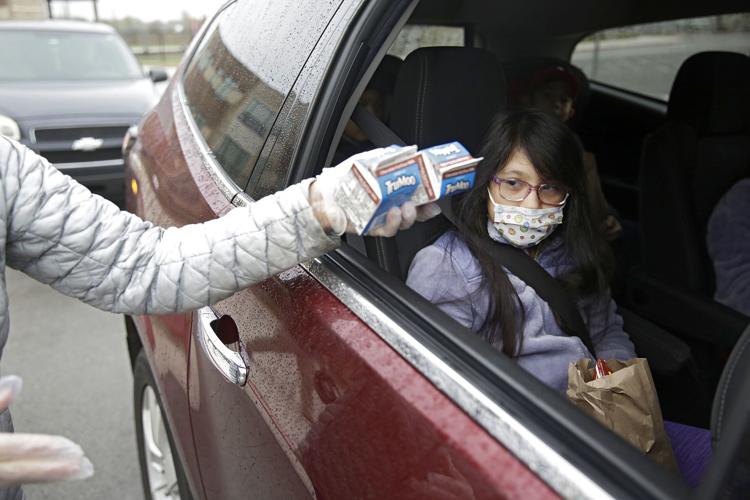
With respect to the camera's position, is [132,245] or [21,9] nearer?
[132,245]

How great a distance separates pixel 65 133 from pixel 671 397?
15.7 ft

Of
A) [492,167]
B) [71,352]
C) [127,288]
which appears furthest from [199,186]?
[71,352]


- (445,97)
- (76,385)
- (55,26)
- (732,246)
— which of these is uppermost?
(445,97)

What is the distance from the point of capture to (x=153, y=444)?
2.34 m

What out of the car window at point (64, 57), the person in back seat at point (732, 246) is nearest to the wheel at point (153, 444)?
the person in back seat at point (732, 246)

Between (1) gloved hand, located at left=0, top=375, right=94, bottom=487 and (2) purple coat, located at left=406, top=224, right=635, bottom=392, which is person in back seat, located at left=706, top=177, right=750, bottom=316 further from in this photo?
(1) gloved hand, located at left=0, top=375, right=94, bottom=487

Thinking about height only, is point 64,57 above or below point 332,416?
below

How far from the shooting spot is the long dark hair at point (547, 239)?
162 cm

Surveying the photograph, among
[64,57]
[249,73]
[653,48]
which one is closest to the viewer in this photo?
[249,73]

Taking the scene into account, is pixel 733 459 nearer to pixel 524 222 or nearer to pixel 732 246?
pixel 524 222

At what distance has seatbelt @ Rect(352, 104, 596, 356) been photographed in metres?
1.73

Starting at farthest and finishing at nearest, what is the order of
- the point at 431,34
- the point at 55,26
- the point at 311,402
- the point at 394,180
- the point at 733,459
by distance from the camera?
the point at 55,26 < the point at 431,34 < the point at 311,402 < the point at 394,180 < the point at 733,459

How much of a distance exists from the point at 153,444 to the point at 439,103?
146 centimetres

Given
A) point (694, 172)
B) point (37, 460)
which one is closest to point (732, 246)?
point (694, 172)
